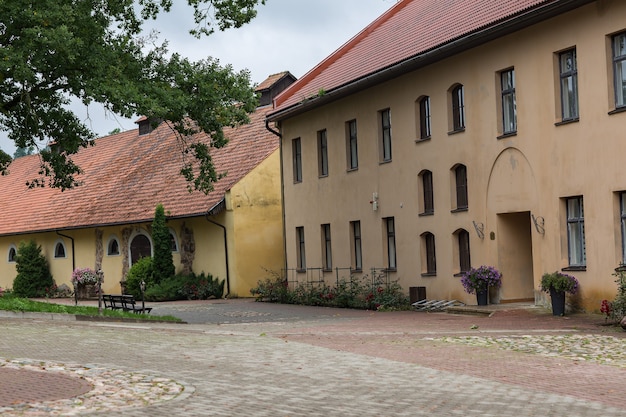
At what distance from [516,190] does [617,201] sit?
3.63 m

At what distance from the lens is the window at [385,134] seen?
104 feet

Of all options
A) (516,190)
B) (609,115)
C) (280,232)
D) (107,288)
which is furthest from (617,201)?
(107,288)

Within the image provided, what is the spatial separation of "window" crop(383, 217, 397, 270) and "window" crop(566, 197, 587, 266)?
8.27 metres

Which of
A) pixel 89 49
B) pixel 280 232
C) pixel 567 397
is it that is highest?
pixel 89 49

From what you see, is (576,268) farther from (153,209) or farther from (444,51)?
(153,209)

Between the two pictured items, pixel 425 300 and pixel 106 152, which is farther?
pixel 106 152

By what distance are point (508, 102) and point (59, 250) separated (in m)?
29.5

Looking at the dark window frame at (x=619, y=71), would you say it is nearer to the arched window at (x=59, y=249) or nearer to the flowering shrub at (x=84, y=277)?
the flowering shrub at (x=84, y=277)

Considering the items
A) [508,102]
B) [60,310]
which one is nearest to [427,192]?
[508,102]

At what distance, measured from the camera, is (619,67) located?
72.4 feet

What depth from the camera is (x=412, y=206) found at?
1188 inches

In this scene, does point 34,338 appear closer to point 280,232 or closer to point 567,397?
point 567,397

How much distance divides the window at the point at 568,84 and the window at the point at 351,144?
1066 cm

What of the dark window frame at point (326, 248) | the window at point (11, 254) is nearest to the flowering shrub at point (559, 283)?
the dark window frame at point (326, 248)
